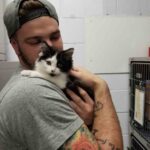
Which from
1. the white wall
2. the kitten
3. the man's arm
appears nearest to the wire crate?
the white wall

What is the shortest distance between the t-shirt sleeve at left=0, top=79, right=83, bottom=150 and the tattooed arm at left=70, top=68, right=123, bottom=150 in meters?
0.15

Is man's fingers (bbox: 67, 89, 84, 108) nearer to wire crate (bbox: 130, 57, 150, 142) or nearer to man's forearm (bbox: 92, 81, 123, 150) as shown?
man's forearm (bbox: 92, 81, 123, 150)

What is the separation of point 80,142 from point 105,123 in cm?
19

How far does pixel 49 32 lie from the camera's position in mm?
1063

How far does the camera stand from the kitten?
47.2 inches

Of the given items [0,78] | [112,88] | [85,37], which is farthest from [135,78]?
[0,78]

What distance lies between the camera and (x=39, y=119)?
0.83 meters

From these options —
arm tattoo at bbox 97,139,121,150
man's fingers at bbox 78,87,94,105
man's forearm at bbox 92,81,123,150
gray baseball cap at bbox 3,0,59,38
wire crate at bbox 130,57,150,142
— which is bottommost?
wire crate at bbox 130,57,150,142

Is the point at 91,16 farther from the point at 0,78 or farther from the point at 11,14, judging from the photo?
the point at 11,14

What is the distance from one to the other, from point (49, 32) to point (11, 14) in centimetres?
16

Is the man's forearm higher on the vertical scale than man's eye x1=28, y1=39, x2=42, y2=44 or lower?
lower

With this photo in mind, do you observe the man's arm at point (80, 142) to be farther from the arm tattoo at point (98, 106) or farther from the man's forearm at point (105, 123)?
the arm tattoo at point (98, 106)

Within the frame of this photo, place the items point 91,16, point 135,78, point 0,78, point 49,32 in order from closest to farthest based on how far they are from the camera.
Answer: point 49,32
point 0,78
point 135,78
point 91,16

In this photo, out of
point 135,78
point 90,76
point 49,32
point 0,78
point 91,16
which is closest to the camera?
point 49,32
